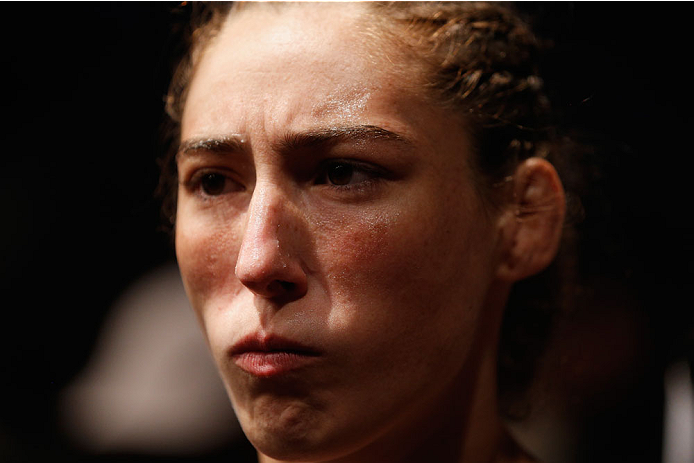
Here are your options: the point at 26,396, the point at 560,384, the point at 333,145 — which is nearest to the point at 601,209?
the point at 560,384

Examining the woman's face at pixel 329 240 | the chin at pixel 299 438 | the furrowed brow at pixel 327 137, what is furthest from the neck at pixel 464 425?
the furrowed brow at pixel 327 137

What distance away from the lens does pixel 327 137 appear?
55.2 inches

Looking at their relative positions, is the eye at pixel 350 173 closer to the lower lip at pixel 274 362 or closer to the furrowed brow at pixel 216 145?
the furrowed brow at pixel 216 145

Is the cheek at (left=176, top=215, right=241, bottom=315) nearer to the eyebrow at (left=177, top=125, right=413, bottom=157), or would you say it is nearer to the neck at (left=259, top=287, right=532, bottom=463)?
the eyebrow at (left=177, top=125, right=413, bottom=157)

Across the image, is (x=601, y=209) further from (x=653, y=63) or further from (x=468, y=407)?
(x=468, y=407)

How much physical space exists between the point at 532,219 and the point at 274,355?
2.21ft

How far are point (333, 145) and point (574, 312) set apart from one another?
1.25 m

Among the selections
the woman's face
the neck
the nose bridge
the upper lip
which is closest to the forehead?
the woman's face

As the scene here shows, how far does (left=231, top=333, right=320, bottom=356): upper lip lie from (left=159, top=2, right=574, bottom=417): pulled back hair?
0.52 metres

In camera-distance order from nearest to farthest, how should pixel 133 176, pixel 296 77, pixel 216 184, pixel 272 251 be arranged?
pixel 272 251, pixel 296 77, pixel 216 184, pixel 133 176

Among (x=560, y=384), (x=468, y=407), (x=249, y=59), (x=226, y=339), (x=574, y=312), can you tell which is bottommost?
(x=560, y=384)

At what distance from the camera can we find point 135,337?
2561 millimetres

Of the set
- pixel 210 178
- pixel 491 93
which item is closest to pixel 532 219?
pixel 491 93

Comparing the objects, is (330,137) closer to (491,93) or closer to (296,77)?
(296,77)
